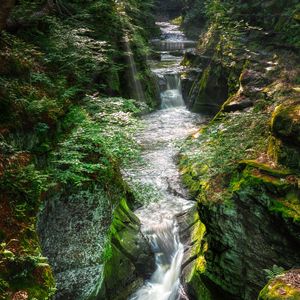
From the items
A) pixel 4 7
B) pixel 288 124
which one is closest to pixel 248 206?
pixel 288 124

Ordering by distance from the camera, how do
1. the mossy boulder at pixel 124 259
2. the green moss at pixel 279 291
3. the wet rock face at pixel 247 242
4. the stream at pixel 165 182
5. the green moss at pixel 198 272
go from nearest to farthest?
1. the green moss at pixel 279 291
2. the wet rock face at pixel 247 242
3. the mossy boulder at pixel 124 259
4. the green moss at pixel 198 272
5. the stream at pixel 165 182

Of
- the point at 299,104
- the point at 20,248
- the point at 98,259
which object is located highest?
the point at 299,104

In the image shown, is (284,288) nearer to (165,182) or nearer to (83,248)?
(83,248)

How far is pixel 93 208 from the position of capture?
22.9ft

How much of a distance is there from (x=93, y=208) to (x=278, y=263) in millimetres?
3883

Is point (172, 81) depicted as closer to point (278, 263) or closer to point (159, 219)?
point (159, 219)

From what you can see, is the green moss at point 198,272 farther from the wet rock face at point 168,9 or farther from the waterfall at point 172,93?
the wet rock face at point 168,9

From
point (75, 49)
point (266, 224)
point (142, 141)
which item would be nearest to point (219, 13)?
point (142, 141)

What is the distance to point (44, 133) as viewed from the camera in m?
6.33

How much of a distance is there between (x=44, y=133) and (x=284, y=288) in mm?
4902

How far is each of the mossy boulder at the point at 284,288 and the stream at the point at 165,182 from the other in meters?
3.48

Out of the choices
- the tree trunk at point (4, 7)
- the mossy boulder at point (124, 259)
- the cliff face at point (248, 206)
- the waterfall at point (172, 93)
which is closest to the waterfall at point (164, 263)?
the mossy boulder at point (124, 259)

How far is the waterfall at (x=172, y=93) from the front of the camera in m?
21.6

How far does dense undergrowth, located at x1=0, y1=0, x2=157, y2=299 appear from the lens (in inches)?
185
